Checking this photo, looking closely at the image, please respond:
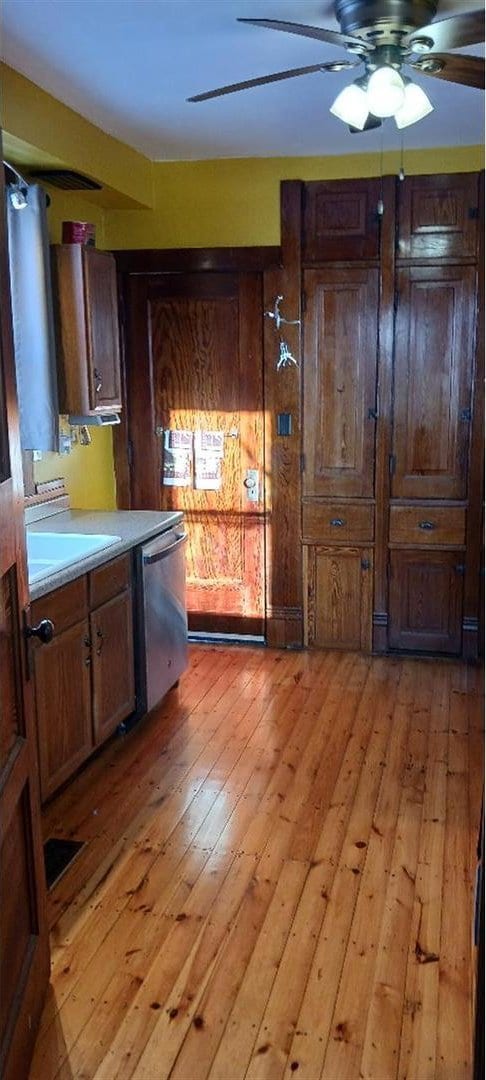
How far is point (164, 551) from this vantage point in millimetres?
3682

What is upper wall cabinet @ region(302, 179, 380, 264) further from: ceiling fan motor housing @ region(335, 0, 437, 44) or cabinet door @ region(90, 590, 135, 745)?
cabinet door @ region(90, 590, 135, 745)

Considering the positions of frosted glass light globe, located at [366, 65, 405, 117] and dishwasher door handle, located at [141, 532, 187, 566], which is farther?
dishwasher door handle, located at [141, 532, 187, 566]

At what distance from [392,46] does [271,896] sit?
2461mm

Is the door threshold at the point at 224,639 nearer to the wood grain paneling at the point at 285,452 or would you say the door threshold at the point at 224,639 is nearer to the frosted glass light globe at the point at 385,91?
the wood grain paneling at the point at 285,452

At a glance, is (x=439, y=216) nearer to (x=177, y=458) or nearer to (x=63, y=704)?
(x=177, y=458)

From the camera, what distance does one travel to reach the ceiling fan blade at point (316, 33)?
7.27 feet

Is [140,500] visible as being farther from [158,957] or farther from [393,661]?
[158,957]

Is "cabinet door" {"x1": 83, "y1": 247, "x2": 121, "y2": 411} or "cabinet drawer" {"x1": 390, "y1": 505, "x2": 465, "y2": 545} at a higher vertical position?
"cabinet door" {"x1": 83, "y1": 247, "x2": 121, "y2": 411}

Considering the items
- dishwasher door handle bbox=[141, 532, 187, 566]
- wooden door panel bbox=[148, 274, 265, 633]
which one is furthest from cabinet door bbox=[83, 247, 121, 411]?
wooden door panel bbox=[148, 274, 265, 633]

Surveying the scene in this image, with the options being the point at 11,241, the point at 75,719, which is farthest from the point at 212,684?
the point at 11,241

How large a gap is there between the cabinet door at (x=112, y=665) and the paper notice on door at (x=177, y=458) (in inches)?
55.2

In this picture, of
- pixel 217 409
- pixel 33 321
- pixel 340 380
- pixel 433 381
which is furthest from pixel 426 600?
pixel 33 321

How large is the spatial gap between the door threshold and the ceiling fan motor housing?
10.2 feet

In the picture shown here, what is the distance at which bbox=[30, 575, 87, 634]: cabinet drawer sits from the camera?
271 cm
